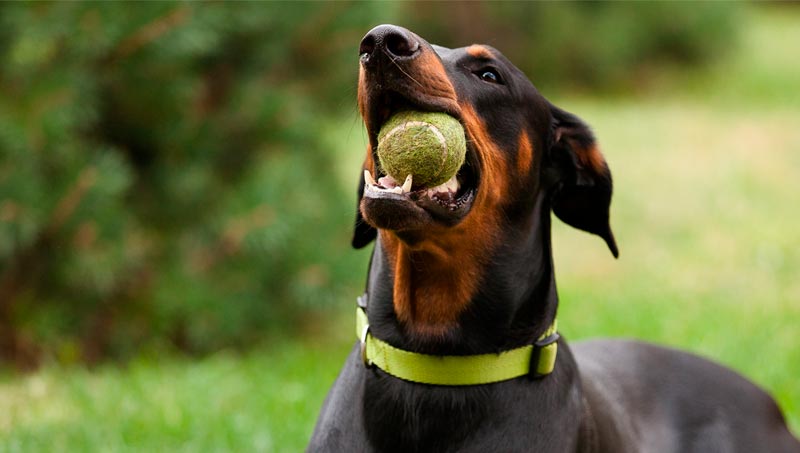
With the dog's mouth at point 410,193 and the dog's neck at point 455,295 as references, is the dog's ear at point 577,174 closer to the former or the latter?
the dog's neck at point 455,295

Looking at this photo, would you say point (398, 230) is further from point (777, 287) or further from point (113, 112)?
point (777, 287)

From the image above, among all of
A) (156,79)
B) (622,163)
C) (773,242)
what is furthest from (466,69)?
(622,163)

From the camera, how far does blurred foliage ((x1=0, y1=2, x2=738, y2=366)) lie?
5922 millimetres

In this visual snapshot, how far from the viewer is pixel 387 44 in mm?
2732

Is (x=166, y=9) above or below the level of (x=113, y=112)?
above

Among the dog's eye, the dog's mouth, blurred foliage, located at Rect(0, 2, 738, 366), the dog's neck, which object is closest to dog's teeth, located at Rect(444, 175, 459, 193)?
the dog's mouth

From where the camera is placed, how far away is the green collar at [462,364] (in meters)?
3.07

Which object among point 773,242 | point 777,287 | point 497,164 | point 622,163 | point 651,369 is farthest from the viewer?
point 622,163

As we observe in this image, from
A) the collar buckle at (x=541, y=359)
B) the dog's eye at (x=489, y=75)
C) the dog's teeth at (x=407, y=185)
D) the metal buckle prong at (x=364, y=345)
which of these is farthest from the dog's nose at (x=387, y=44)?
the collar buckle at (x=541, y=359)

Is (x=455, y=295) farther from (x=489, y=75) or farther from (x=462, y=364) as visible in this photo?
(x=489, y=75)

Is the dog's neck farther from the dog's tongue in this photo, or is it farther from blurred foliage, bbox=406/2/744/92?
blurred foliage, bbox=406/2/744/92

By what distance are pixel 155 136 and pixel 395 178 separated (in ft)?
13.0

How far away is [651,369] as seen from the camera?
4348mm

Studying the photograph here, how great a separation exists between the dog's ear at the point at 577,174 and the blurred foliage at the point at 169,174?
3150mm
